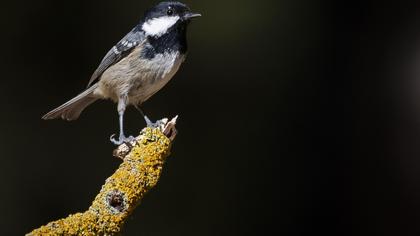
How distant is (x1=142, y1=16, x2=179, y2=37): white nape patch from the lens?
10.1 feet

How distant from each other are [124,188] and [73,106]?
119 centimetres

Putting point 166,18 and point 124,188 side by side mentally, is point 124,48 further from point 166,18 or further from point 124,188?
point 124,188

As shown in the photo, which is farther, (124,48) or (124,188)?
(124,48)

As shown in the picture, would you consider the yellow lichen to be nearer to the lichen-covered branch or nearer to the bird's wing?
the lichen-covered branch

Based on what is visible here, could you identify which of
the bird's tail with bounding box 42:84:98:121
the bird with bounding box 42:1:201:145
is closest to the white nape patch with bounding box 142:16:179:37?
the bird with bounding box 42:1:201:145

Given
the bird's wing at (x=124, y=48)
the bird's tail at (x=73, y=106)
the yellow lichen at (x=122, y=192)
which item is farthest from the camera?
the bird's tail at (x=73, y=106)

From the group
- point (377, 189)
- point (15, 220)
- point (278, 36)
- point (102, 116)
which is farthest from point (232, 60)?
point (15, 220)

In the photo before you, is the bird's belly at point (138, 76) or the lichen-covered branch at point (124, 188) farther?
the bird's belly at point (138, 76)

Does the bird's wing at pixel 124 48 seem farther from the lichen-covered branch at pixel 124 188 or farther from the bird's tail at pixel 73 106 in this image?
the lichen-covered branch at pixel 124 188

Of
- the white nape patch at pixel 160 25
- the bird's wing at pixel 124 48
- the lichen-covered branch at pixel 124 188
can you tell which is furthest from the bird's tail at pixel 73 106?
the lichen-covered branch at pixel 124 188

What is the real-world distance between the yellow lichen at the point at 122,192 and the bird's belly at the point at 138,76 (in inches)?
20.1

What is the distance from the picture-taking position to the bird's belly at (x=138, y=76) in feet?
9.95

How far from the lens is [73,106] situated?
336 cm

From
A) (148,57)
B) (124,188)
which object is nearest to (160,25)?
(148,57)
